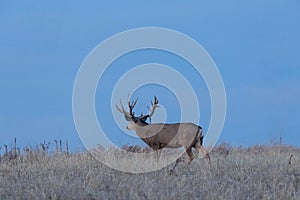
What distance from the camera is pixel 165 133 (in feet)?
59.9

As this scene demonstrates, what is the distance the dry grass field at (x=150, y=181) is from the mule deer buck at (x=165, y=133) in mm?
3059

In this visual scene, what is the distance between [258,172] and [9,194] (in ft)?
14.9

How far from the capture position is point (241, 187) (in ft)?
34.1

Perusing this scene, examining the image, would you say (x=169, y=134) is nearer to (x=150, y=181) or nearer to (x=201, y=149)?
(x=201, y=149)

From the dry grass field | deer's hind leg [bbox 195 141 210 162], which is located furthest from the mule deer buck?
the dry grass field

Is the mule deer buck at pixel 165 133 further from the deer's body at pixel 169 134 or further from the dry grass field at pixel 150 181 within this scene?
the dry grass field at pixel 150 181

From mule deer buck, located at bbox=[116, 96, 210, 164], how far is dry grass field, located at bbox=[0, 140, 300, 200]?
3.06m

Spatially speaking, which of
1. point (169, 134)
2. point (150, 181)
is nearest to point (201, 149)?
point (169, 134)

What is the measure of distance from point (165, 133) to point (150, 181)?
7.65 metres

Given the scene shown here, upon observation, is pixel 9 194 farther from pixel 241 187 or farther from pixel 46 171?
pixel 241 187

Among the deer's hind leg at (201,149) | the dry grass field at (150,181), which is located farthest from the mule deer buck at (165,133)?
the dry grass field at (150,181)

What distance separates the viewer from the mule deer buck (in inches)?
675

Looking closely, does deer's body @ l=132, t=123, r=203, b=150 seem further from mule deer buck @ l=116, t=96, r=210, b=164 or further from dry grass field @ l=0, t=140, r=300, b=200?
dry grass field @ l=0, t=140, r=300, b=200

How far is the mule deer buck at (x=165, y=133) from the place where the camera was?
17.2 meters
